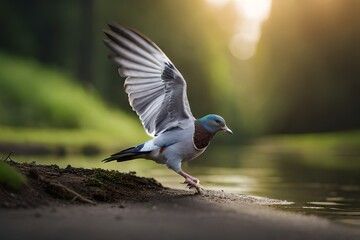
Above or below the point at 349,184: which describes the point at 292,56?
above

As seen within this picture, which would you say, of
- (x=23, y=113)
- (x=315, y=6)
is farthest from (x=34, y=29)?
(x=315, y=6)

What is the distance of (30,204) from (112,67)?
105 ft

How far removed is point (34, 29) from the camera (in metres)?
39.0

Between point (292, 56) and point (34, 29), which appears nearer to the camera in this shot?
point (34, 29)

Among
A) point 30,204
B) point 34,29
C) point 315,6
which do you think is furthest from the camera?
point 315,6

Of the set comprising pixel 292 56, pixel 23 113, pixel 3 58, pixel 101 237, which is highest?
pixel 292 56

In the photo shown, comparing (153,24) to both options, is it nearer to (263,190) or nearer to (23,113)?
(23,113)

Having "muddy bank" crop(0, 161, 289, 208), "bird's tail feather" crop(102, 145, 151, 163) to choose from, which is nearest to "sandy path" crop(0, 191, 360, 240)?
"muddy bank" crop(0, 161, 289, 208)

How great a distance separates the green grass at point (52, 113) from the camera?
27344 millimetres

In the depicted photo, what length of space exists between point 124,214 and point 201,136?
8.60 feet

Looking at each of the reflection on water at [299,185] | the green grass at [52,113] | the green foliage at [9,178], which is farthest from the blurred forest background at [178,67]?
the green foliage at [9,178]

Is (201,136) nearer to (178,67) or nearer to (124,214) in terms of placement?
(124,214)

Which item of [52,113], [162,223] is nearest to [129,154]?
[162,223]

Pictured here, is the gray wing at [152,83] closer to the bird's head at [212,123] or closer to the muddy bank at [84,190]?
the bird's head at [212,123]
